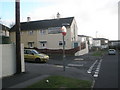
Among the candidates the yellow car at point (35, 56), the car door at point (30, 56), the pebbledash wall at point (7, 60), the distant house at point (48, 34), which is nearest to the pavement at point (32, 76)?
the pebbledash wall at point (7, 60)

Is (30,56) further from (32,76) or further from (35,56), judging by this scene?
(32,76)

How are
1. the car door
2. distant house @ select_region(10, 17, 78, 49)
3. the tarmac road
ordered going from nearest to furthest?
the tarmac road < the car door < distant house @ select_region(10, 17, 78, 49)

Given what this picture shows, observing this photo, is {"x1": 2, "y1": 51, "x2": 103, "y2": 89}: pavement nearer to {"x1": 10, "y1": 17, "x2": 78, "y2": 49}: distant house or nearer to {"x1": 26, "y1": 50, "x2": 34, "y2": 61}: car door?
{"x1": 26, "y1": 50, "x2": 34, "y2": 61}: car door

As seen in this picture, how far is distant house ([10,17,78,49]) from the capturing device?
4422 centimetres

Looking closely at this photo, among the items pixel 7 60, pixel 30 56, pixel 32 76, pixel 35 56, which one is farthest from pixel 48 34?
pixel 32 76

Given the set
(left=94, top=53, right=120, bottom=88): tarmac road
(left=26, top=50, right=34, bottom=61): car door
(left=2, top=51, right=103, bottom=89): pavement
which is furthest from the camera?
(left=26, top=50, right=34, bottom=61): car door

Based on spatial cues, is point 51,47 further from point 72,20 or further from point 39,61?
point 39,61

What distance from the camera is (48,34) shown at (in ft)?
154

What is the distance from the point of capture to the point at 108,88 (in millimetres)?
9609

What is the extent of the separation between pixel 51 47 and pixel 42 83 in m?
36.5

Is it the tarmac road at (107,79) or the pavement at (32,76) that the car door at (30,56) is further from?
the tarmac road at (107,79)

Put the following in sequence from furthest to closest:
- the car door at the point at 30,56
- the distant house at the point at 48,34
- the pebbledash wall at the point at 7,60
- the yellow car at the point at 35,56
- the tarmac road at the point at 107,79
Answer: the distant house at the point at 48,34 < the car door at the point at 30,56 < the yellow car at the point at 35,56 < the pebbledash wall at the point at 7,60 < the tarmac road at the point at 107,79

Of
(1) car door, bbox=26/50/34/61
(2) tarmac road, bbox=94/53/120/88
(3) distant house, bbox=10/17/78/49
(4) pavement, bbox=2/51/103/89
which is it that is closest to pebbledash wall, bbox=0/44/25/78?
(4) pavement, bbox=2/51/103/89

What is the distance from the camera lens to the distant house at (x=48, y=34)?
145ft
